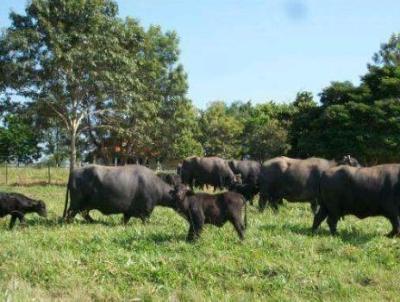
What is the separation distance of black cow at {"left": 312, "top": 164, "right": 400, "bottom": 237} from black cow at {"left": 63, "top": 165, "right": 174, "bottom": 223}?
3.81 meters

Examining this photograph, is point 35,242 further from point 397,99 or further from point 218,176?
point 397,99

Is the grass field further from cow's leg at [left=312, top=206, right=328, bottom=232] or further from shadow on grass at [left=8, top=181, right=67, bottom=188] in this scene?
shadow on grass at [left=8, top=181, right=67, bottom=188]

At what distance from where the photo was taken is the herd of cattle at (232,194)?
1116cm

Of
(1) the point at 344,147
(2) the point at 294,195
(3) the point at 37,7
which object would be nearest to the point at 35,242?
(2) the point at 294,195

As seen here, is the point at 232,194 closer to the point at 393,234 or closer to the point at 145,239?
the point at 145,239

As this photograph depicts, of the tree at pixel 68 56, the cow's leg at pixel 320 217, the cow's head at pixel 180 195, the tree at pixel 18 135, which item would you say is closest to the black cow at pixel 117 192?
the cow's head at pixel 180 195

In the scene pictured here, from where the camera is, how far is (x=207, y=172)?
26984 millimetres

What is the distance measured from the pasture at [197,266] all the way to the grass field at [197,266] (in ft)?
0.05

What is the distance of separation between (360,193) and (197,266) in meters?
4.79

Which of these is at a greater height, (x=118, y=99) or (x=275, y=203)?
(x=118, y=99)

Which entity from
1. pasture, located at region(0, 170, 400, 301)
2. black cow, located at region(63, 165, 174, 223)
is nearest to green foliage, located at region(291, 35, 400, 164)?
black cow, located at region(63, 165, 174, 223)

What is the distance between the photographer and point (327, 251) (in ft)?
34.3

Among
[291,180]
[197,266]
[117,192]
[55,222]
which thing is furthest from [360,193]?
[55,222]

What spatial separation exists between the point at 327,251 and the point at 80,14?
74.2 ft
